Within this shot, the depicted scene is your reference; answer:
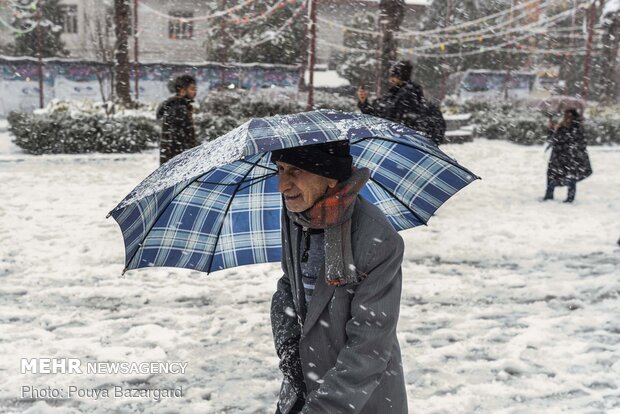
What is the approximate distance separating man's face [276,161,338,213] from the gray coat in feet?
0.39

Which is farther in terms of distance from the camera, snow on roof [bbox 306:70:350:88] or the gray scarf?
snow on roof [bbox 306:70:350:88]

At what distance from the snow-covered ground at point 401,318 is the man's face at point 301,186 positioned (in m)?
2.25

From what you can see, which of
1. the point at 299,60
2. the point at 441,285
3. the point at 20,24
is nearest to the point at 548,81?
the point at 299,60

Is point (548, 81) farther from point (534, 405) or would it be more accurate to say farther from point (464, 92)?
point (534, 405)

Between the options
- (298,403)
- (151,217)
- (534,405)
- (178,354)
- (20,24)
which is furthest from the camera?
(20,24)

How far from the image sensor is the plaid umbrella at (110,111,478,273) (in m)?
2.37

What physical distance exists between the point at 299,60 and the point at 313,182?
1273 inches

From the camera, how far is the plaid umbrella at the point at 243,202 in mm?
2365

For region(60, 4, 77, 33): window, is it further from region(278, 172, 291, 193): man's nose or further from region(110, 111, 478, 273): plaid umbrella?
region(278, 172, 291, 193): man's nose

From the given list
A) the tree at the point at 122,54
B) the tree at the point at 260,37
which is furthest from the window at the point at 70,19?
the tree at the point at 122,54

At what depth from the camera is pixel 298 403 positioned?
2.18 meters

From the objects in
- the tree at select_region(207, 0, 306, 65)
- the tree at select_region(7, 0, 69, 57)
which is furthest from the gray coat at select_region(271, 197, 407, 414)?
the tree at select_region(7, 0, 69, 57)

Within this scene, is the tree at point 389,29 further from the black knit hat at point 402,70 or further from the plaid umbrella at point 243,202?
the plaid umbrella at point 243,202

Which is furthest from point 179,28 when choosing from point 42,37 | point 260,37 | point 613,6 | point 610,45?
point 610,45
